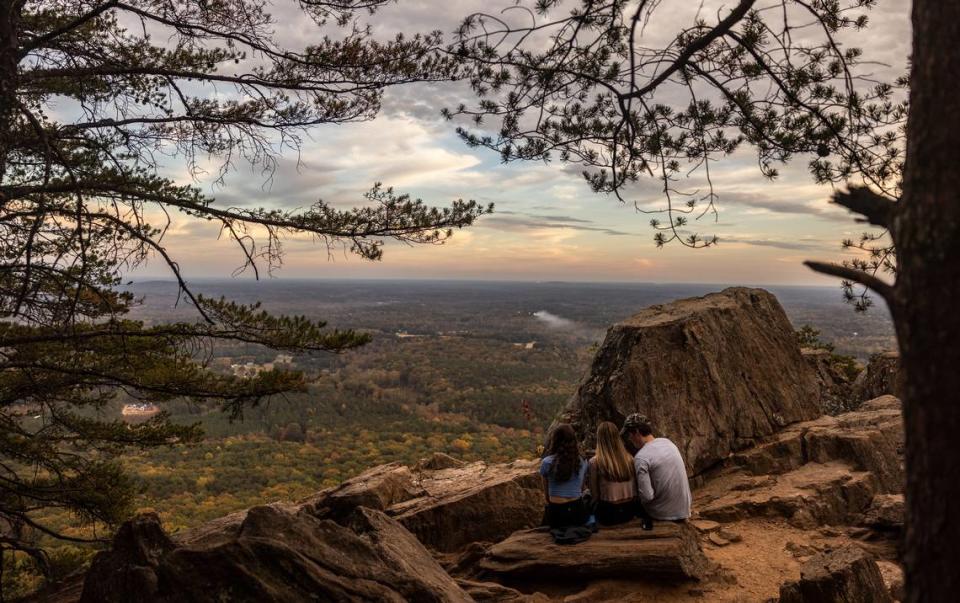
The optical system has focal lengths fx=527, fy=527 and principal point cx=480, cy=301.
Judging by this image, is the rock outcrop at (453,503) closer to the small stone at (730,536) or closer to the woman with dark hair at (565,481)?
the woman with dark hair at (565,481)

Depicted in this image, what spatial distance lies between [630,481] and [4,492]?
991cm

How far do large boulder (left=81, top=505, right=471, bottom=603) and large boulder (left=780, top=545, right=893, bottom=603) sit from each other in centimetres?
285

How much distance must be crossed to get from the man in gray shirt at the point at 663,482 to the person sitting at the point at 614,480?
128 mm

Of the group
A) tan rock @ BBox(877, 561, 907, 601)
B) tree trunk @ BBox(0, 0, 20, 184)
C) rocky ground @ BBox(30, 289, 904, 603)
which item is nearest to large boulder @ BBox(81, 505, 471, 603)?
rocky ground @ BBox(30, 289, 904, 603)

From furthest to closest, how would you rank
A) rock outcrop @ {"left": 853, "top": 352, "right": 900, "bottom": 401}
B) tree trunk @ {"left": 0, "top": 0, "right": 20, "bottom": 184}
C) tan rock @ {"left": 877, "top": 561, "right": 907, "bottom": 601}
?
rock outcrop @ {"left": 853, "top": 352, "right": 900, "bottom": 401}, tree trunk @ {"left": 0, "top": 0, "right": 20, "bottom": 184}, tan rock @ {"left": 877, "top": 561, "right": 907, "bottom": 601}

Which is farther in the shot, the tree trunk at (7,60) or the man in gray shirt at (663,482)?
the man in gray shirt at (663,482)

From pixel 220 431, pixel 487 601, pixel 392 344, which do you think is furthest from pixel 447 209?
pixel 392 344

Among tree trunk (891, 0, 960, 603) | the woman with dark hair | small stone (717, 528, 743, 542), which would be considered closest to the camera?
tree trunk (891, 0, 960, 603)

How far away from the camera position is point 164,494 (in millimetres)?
33594

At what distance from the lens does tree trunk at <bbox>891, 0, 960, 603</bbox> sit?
199 cm

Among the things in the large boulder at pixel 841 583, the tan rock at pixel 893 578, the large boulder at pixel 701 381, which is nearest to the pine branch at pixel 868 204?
the large boulder at pixel 841 583

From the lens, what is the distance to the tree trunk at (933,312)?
199cm

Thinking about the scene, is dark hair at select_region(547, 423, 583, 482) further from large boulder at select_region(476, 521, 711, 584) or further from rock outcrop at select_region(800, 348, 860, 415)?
rock outcrop at select_region(800, 348, 860, 415)

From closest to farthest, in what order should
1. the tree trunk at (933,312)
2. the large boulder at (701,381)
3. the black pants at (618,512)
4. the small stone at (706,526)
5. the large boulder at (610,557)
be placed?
1. the tree trunk at (933,312)
2. the large boulder at (610,557)
3. the black pants at (618,512)
4. the small stone at (706,526)
5. the large boulder at (701,381)
